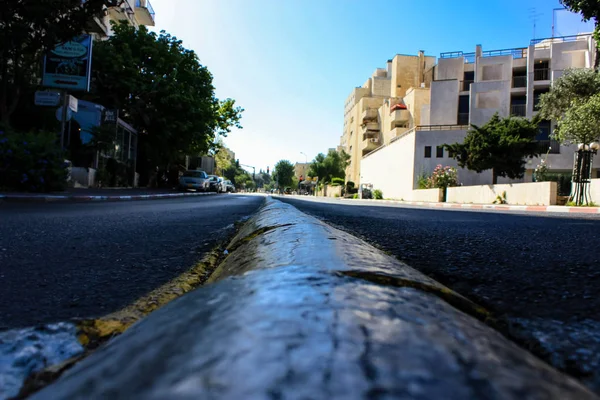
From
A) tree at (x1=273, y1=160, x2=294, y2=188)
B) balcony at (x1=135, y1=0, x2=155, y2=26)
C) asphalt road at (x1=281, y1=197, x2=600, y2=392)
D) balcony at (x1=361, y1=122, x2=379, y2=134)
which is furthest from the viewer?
tree at (x1=273, y1=160, x2=294, y2=188)

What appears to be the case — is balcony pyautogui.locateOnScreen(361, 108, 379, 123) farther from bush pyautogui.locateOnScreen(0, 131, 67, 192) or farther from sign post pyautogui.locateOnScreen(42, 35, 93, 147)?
bush pyautogui.locateOnScreen(0, 131, 67, 192)

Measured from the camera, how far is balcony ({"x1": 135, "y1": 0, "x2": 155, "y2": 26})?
31.4 meters

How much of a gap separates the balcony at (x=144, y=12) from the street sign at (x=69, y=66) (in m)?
21.3

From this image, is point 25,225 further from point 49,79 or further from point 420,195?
point 420,195

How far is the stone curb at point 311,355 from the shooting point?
37cm

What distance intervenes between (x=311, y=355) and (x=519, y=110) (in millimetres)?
44297

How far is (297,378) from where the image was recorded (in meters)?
0.37

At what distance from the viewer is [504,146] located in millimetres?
23547

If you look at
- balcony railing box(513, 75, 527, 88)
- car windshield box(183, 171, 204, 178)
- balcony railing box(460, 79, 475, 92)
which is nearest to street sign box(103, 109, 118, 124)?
car windshield box(183, 171, 204, 178)

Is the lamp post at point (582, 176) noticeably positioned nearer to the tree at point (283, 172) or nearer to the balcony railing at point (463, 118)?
the balcony railing at point (463, 118)

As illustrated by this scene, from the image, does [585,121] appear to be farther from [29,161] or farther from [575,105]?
[29,161]

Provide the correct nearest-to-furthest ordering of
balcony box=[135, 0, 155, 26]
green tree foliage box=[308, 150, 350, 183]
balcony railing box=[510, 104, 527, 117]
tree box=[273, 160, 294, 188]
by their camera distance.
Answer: balcony box=[135, 0, 155, 26] < balcony railing box=[510, 104, 527, 117] < green tree foliage box=[308, 150, 350, 183] < tree box=[273, 160, 294, 188]

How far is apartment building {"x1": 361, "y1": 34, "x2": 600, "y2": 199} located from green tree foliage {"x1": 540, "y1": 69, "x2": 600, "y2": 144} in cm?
575

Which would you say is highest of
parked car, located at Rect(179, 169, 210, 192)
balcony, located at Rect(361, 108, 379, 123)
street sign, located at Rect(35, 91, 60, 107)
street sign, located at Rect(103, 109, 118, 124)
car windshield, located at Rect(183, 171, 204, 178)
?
balcony, located at Rect(361, 108, 379, 123)
